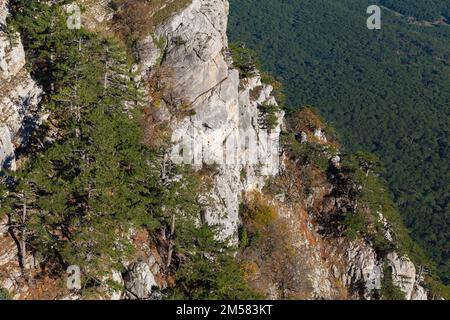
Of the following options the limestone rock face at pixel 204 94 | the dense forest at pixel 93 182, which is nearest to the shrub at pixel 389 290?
the limestone rock face at pixel 204 94

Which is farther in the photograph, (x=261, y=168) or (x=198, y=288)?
(x=261, y=168)

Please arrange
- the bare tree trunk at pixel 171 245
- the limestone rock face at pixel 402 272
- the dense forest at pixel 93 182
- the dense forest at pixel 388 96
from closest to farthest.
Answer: the dense forest at pixel 93 182
the bare tree trunk at pixel 171 245
the limestone rock face at pixel 402 272
the dense forest at pixel 388 96

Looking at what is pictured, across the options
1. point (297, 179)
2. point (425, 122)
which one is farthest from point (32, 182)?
point (425, 122)

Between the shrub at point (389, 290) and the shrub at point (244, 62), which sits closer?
the shrub at point (389, 290)

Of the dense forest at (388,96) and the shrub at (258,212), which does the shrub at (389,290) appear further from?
the dense forest at (388,96)

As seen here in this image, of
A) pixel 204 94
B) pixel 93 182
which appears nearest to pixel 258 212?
pixel 204 94

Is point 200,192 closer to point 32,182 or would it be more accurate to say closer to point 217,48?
point 217,48
